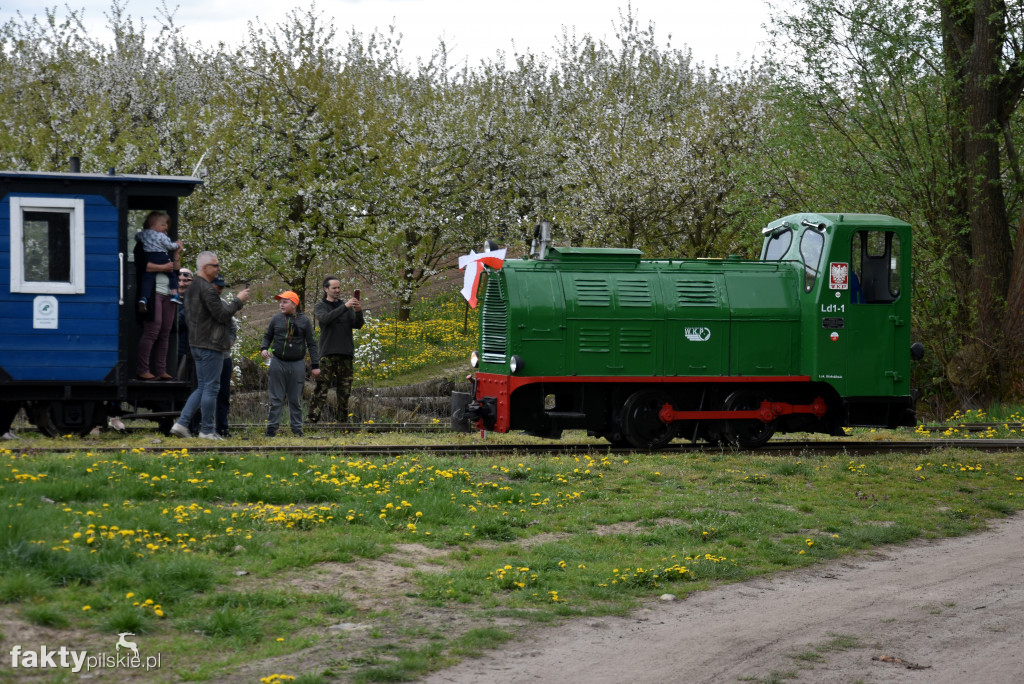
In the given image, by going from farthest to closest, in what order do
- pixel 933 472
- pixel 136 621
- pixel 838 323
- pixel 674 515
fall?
pixel 838 323, pixel 933 472, pixel 674 515, pixel 136 621

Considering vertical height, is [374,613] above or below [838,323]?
below

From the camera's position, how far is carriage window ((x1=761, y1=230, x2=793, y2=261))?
51.2ft

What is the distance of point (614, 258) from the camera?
14.7 metres

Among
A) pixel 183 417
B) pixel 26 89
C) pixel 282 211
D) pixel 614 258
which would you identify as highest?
pixel 26 89

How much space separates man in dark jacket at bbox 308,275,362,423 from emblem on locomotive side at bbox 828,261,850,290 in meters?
6.95

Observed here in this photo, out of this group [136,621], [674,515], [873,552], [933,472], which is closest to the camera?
[136,621]

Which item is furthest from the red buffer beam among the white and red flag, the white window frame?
the white window frame

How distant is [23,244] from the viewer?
520 inches

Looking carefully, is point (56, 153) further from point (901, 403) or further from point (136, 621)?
point (136, 621)

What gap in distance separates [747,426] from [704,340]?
1.47 metres

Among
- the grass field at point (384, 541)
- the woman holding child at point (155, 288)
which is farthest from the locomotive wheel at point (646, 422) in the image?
the woman holding child at point (155, 288)

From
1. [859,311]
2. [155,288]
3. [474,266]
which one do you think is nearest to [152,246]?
[155,288]

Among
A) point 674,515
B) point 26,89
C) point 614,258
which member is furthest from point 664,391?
point 26,89

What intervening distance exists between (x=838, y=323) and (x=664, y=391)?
2.60 meters
